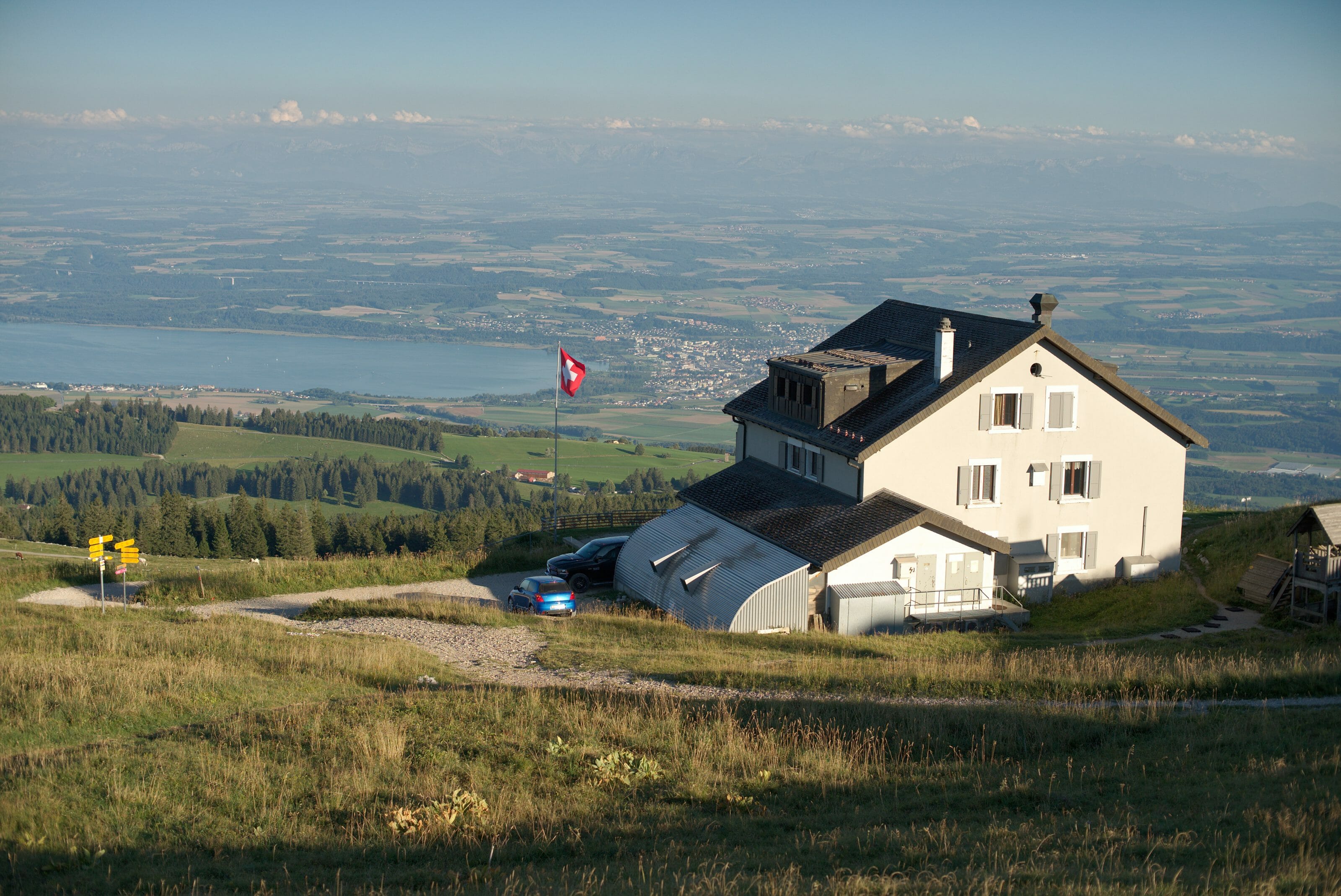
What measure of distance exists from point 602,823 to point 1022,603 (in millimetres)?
25167

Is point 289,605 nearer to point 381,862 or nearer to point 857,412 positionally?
point 857,412

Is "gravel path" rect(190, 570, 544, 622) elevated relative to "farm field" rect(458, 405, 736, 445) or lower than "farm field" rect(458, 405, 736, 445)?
elevated

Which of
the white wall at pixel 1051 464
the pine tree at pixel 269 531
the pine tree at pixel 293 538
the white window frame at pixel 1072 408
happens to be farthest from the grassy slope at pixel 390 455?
the white window frame at pixel 1072 408

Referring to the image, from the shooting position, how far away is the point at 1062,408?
116ft

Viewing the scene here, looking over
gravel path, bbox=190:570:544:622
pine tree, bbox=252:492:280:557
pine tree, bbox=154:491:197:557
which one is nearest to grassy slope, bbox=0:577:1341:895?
gravel path, bbox=190:570:544:622

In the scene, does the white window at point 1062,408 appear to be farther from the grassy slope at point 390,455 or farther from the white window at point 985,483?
the grassy slope at point 390,455

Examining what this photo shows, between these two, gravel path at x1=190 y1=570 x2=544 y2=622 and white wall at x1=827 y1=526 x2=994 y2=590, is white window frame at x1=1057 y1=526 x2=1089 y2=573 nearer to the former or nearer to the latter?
white wall at x1=827 y1=526 x2=994 y2=590

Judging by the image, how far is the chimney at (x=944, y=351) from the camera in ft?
113

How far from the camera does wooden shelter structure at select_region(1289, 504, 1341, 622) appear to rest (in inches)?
1078

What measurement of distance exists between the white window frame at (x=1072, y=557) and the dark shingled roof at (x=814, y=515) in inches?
143

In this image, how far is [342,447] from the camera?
5655 inches

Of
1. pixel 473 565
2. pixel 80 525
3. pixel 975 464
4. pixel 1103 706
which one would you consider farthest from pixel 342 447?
pixel 1103 706

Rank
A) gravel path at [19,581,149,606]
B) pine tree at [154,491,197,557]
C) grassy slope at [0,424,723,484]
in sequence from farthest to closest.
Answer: grassy slope at [0,424,723,484] < pine tree at [154,491,197,557] < gravel path at [19,581,149,606]

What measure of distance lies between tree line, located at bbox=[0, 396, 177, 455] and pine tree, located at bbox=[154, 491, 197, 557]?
8135cm
